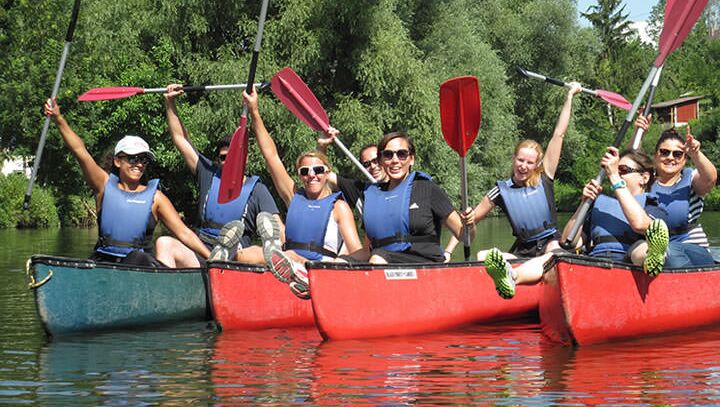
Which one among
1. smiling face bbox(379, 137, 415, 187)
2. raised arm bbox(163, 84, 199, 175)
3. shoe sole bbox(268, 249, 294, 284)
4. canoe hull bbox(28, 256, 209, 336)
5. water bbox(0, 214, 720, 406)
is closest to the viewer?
water bbox(0, 214, 720, 406)

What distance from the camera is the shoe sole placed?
22.5 feet

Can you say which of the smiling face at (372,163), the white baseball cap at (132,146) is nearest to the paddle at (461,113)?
the smiling face at (372,163)

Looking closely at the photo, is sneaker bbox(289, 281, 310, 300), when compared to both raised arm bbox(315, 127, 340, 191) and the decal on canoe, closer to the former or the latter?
the decal on canoe

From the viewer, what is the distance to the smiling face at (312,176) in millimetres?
7672

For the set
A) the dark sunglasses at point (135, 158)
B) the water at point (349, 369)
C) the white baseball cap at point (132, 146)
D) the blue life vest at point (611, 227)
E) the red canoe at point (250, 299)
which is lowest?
the water at point (349, 369)

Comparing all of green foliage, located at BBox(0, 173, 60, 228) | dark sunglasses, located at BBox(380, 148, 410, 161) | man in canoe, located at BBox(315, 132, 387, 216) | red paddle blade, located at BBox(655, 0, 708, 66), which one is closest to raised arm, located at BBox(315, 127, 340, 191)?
man in canoe, located at BBox(315, 132, 387, 216)

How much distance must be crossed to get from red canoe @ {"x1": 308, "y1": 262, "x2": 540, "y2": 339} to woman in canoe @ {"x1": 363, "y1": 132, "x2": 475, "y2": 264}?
207mm

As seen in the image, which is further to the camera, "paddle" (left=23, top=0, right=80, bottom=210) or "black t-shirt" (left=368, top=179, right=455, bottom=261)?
"paddle" (left=23, top=0, right=80, bottom=210)

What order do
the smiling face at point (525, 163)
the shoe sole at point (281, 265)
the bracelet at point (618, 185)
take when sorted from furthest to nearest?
the smiling face at point (525, 163) < the shoe sole at point (281, 265) < the bracelet at point (618, 185)

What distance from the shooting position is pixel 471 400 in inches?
203

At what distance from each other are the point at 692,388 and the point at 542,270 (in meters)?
1.62

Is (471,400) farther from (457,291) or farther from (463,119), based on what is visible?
(463,119)

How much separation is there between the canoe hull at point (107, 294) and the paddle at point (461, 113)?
1943 millimetres

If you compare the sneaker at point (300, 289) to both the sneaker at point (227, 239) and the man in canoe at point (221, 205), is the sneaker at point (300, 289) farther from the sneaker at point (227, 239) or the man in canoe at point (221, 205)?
the man in canoe at point (221, 205)
